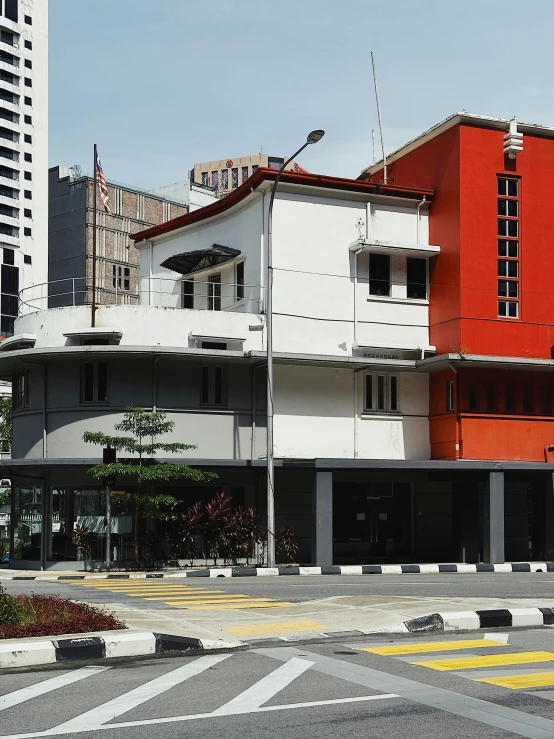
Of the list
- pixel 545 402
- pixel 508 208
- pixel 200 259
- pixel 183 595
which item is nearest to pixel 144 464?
pixel 200 259

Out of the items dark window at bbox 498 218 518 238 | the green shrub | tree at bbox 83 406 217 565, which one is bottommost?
the green shrub

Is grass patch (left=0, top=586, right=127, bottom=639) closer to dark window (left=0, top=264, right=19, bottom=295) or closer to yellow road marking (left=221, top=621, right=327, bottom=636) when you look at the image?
yellow road marking (left=221, top=621, right=327, bottom=636)

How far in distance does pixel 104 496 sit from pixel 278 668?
75.2 ft

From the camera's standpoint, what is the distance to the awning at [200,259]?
120 ft

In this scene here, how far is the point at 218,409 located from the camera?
111ft

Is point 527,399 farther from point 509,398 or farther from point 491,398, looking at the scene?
point 491,398

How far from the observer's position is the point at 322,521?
1256 inches

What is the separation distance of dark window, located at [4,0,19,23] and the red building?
99835 mm

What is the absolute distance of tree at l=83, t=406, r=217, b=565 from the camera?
30.1 metres

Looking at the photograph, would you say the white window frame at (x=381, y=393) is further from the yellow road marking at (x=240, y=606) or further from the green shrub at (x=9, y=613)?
the green shrub at (x=9, y=613)

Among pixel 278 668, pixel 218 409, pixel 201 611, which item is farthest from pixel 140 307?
pixel 278 668

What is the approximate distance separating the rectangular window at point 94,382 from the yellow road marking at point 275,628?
19.3 metres

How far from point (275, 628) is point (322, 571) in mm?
15819

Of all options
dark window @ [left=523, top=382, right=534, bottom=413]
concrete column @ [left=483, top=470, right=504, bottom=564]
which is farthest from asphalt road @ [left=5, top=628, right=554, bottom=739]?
dark window @ [left=523, top=382, right=534, bottom=413]
